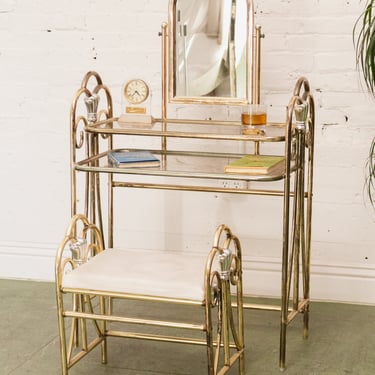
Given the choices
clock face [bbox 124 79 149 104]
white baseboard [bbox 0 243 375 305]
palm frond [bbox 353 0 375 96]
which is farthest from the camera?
white baseboard [bbox 0 243 375 305]

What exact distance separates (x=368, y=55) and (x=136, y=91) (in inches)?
36.0

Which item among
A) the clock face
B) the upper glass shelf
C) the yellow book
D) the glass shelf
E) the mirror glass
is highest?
the mirror glass

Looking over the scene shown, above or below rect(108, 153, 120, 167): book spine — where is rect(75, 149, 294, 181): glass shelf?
below

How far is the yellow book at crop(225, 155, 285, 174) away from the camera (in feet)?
9.85

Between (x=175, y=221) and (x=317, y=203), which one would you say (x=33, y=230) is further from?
(x=317, y=203)

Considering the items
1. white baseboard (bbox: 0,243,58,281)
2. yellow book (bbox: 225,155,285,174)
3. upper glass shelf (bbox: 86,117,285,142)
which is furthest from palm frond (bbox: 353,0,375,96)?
white baseboard (bbox: 0,243,58,281)

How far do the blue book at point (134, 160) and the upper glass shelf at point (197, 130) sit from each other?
0.08 metres

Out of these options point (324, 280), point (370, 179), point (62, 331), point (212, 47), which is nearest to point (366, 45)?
Answer: point (370, 179)

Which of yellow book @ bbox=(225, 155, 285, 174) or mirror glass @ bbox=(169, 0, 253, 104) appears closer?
yellow book @ bbox=(225, 155, 285, 174)

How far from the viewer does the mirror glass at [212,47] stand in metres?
3.41

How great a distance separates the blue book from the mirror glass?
41cm

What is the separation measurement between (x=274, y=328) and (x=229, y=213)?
2.04 feet

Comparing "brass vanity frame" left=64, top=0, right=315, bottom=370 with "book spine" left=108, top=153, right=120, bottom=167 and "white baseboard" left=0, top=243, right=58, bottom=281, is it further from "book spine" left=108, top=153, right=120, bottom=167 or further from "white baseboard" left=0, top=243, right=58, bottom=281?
"white baseboard" left=0, top=243, right=58, bottom=281

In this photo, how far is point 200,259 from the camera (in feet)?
9.72
